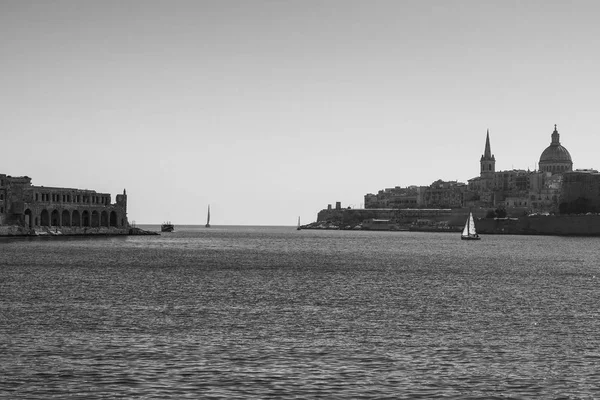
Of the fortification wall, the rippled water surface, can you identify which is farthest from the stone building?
the rippled water surface

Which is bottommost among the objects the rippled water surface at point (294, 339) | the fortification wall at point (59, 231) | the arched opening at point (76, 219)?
the rippled water surface at point (294, 339)

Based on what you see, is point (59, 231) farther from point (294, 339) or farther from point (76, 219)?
point (294, 339)

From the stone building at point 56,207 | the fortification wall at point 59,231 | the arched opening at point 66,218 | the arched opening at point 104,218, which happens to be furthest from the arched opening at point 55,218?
the arched opening at point 104,218

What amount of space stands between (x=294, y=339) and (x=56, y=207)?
427ft

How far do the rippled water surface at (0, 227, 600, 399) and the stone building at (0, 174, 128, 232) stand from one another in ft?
302

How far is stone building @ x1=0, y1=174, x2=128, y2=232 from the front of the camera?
140m

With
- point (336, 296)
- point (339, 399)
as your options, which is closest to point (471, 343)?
point (339, 399)

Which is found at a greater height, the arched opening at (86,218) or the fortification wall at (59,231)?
the arched opening at (86,218)

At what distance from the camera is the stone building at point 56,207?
140m

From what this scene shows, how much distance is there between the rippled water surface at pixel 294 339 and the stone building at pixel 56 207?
302ft

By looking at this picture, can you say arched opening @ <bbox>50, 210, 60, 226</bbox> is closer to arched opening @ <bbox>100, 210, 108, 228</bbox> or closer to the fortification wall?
the fortification wall

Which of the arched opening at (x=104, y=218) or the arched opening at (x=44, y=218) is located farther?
the arched opening at (x=104, y=218)

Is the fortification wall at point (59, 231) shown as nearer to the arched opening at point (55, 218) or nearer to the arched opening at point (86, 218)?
the arched opening at point (55, 218)

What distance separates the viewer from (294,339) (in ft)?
93.2
